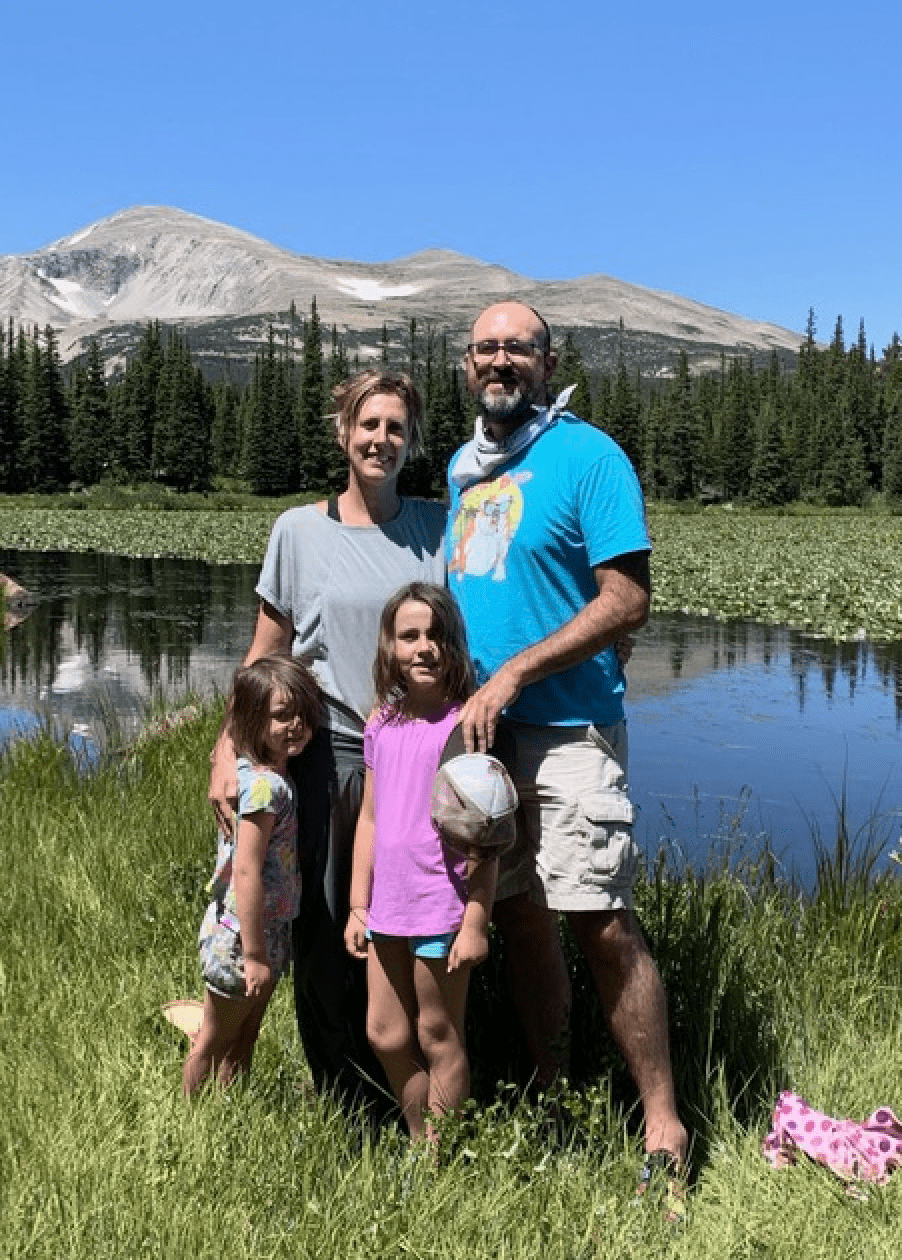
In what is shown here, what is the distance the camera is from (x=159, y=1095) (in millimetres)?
3225

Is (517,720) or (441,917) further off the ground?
(517,720)

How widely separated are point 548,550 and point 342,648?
1.88 feet

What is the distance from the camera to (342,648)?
3.38m

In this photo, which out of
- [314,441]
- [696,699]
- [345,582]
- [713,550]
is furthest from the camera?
[314,441]

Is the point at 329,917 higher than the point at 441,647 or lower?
lower

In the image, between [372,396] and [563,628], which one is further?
[372,396]

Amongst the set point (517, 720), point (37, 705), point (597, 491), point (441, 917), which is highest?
point (597, 491)

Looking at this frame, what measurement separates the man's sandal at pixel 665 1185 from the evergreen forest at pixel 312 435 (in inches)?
2668

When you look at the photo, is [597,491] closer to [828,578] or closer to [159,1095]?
[159,1095]

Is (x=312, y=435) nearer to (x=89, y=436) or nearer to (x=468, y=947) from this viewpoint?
(x=89, y=436)

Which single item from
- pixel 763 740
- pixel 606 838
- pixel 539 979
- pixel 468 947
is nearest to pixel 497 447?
pixel 606 838

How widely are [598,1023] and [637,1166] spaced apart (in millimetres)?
822

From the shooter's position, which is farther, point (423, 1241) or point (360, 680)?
point (360, 680)

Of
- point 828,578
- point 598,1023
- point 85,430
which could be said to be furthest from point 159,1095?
point 85,430
